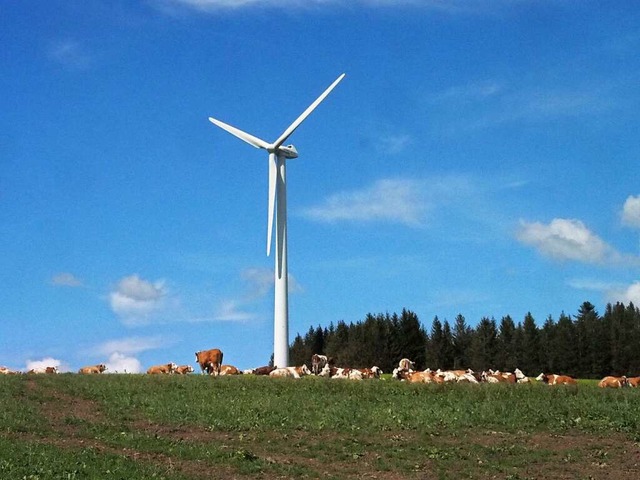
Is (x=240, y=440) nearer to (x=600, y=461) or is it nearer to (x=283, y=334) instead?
(x=600, y=461)

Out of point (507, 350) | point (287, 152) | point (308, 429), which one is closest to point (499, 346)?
point (507, 350)

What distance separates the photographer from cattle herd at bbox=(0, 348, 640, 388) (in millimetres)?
36500

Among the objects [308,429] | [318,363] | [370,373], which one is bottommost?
[308,429]

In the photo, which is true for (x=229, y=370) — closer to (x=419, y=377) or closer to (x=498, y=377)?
(x=419, y=377)

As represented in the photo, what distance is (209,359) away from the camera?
44.7 metres

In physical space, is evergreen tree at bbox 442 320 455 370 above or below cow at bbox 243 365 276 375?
above

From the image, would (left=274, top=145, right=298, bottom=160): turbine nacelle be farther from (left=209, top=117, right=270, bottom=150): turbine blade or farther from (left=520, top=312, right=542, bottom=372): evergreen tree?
(left=520, top=312, right=542, bottom=372): evergreen tree

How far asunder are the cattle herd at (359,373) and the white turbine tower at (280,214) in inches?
86.6

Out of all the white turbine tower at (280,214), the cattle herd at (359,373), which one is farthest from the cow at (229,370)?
the white turbine tower at (280,214)

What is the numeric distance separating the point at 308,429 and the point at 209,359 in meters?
20.3

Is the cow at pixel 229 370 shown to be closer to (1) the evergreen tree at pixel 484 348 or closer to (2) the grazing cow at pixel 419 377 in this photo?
(2) the grazing cow at pixel 419 377

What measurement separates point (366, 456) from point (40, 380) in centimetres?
1858

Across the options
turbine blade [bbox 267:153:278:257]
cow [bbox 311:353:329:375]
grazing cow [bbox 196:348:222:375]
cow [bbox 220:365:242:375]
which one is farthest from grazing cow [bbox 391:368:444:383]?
turbine blade [bbox 267:153:278:257]

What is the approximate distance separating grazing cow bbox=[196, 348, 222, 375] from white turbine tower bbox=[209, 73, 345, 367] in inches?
121
